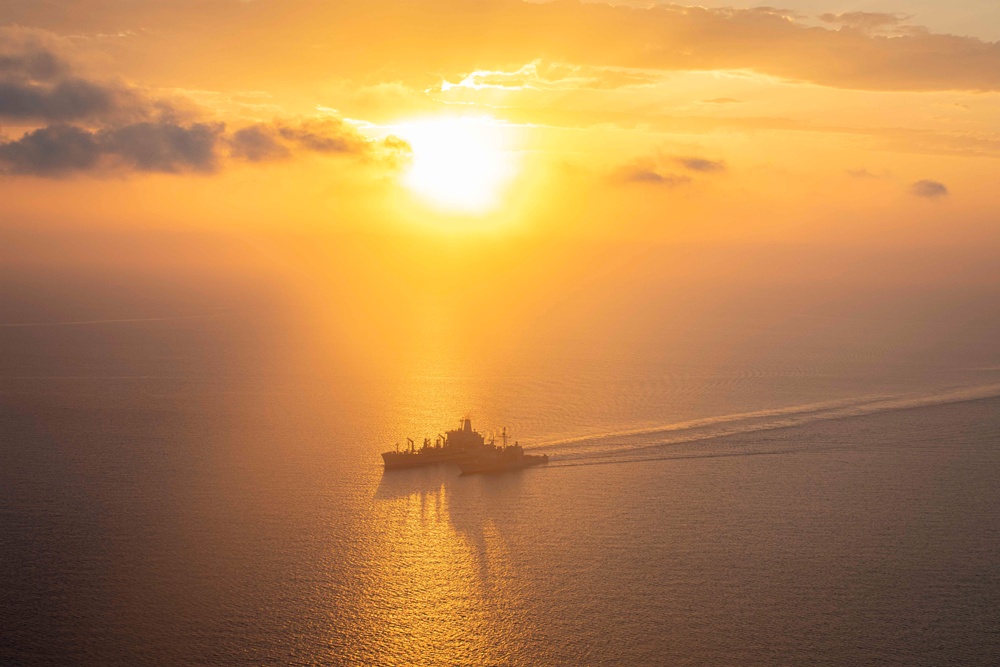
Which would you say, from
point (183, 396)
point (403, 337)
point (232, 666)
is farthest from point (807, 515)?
point (403, 337)

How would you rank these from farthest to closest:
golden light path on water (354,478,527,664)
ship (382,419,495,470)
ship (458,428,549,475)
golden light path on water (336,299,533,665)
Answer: ship (382,419,495,470) → ship (458,428,549,475) → golden light path on water (336,299,533,665) → golden light path on water (354,478,527,664)

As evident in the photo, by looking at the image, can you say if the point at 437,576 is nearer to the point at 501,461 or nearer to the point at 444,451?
the point at 501,461

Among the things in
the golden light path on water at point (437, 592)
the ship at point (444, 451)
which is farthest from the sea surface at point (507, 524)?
the ship at point (444, 451)

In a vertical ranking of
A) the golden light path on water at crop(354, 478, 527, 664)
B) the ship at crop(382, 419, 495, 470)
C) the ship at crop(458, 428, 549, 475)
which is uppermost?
the ship at crop(382, 419, 495, 470)

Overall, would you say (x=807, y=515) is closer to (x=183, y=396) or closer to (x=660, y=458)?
(x=660, y=458)

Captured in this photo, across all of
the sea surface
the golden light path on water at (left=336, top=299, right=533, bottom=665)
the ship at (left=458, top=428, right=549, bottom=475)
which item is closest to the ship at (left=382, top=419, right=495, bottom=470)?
the golden light path on water at (left=336, top=299, right=533, bottom=665)

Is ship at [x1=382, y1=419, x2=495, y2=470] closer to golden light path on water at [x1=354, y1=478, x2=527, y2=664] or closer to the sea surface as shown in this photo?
the sea surface

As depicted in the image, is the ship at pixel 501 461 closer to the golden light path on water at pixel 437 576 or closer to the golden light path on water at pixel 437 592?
the golden light path on water at pixel 437 576
